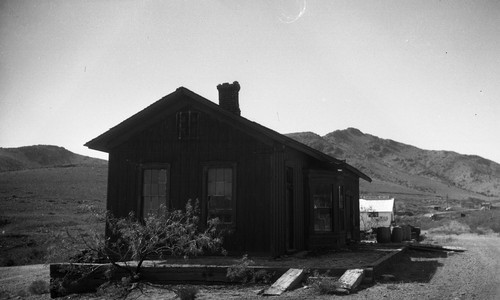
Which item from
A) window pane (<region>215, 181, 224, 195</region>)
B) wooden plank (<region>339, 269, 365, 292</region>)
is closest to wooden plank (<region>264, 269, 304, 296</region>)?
wooden plank (<region>339, 269, 365, 292</region>)

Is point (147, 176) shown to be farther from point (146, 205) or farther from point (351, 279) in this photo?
point (351, 279)

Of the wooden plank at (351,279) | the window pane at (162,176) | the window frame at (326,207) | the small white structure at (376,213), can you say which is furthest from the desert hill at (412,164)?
the wooden plank at (351,279)

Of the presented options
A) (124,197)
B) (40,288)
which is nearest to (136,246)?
(40,288)

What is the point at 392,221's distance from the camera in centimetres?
3753

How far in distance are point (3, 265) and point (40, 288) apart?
8.27m

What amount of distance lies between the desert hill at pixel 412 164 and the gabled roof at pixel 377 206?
72.6 meters

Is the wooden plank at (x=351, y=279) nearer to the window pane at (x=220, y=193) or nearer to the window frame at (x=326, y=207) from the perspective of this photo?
the window pane at (x=220, y=193)

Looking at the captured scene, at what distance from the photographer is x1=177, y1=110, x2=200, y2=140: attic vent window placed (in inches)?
567

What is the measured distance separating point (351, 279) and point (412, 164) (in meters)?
152

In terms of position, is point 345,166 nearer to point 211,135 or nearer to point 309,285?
point 211,135

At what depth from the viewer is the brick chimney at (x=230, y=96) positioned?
15.7 meters

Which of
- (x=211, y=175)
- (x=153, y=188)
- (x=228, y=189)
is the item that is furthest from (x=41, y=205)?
(x=228, y=189)

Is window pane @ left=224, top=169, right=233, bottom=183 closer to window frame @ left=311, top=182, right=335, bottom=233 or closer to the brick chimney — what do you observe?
the brick chimney

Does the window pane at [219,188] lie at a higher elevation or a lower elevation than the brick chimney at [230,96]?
lower
